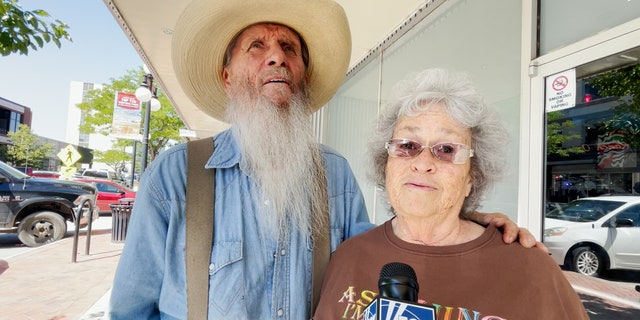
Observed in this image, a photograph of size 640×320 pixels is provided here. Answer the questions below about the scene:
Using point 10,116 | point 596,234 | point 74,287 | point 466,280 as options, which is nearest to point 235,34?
point 466,280

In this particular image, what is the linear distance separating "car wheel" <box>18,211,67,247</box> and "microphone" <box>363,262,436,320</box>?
9653mm

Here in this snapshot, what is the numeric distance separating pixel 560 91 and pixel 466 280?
219 centimetres

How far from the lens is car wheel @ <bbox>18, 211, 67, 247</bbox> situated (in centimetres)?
825

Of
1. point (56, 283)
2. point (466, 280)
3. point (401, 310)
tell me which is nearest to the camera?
point (401, 310)

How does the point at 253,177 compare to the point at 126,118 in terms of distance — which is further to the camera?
the point at 126,118

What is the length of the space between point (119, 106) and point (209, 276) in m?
12.3

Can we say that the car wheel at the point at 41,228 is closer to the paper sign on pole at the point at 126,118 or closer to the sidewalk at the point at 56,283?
the sidewalk at the point at 56,283

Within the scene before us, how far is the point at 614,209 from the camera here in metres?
2.56

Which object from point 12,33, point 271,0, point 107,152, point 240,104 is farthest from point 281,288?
point 107,152

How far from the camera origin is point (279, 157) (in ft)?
5.97

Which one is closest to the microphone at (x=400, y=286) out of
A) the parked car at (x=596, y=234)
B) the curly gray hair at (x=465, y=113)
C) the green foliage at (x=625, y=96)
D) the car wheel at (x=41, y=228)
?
the curly gray hair at (x=465, y=113)

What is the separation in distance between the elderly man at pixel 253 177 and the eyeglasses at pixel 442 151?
289mm

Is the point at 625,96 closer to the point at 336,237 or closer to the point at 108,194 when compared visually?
the point at 336,237

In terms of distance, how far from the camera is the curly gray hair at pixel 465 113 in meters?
1.55
